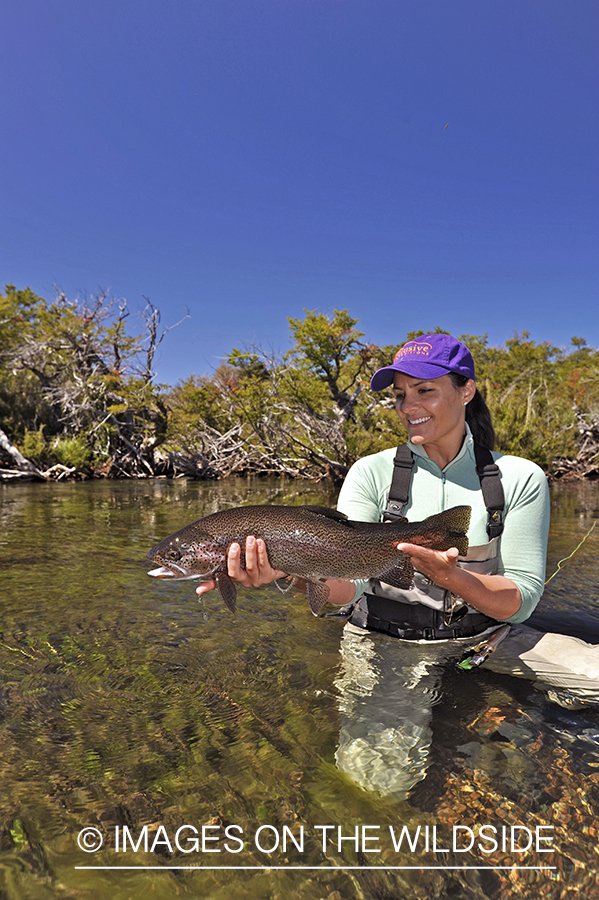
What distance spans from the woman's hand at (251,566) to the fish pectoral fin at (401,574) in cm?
65

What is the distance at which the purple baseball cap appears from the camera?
331 cm

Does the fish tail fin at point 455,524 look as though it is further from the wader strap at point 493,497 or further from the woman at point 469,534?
the wader strap at point 493,497

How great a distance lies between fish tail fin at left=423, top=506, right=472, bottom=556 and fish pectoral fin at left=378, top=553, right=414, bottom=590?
0.28 m

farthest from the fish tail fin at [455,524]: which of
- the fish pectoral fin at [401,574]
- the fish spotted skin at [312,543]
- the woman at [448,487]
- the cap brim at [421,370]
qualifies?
the cap brim at [421,370]

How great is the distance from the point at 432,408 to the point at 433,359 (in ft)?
1.06

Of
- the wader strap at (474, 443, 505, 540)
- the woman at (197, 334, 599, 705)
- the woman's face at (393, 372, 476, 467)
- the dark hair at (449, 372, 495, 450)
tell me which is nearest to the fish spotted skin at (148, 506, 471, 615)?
the woman at (197, 334, 599, 705)

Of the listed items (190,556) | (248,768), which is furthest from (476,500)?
(248,768)

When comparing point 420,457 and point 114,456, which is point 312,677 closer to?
point 420,457

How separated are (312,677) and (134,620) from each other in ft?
7.49

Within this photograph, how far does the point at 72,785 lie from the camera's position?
8.42 ft

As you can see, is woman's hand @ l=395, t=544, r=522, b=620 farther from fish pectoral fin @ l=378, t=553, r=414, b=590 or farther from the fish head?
the fish head

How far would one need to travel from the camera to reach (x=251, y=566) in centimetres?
313

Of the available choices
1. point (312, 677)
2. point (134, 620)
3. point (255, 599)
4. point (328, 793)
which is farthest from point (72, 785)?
point (255, 599)

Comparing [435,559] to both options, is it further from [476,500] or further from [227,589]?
[227,589]
